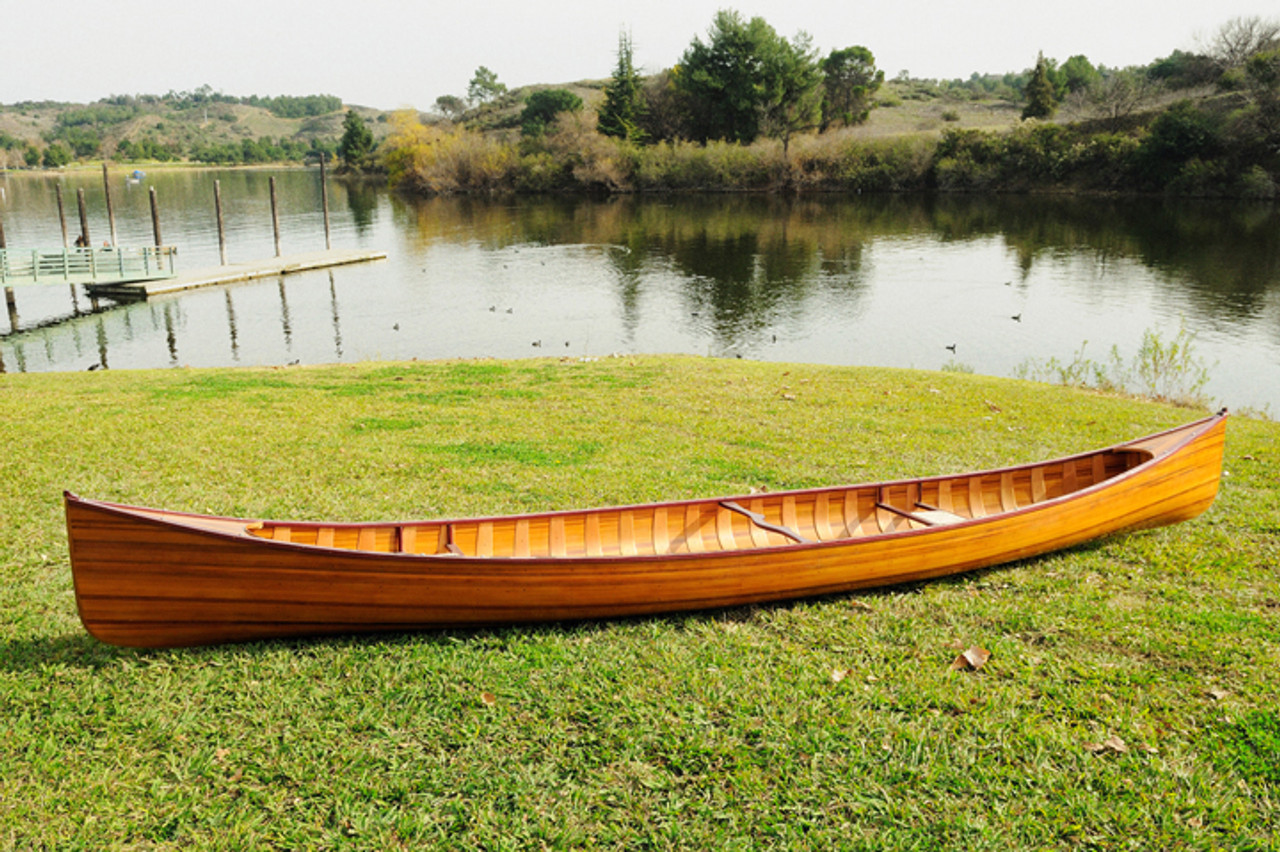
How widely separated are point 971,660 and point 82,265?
115 ft

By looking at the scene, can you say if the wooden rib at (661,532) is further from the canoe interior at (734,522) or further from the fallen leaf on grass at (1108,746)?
the fallen leaf on grass at (1108,746)

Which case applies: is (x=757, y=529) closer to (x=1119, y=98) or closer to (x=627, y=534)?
(x=627, y=534)

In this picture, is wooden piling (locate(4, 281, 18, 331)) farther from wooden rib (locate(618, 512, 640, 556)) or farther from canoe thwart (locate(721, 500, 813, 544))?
canoe thwart (locate(721, 500, 813, 544))

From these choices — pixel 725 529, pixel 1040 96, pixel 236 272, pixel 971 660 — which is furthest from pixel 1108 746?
pixel 1040 96

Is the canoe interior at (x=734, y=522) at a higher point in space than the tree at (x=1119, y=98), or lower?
lower

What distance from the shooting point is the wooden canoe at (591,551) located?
186 inches

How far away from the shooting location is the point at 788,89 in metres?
82.9

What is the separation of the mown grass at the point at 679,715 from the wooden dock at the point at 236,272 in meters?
27.7

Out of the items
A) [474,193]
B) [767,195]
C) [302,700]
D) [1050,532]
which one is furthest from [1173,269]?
[474,193]

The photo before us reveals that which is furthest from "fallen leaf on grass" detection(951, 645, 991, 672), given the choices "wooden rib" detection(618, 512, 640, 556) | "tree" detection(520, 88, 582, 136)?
"tree" detection(520, 88, 582, 136)

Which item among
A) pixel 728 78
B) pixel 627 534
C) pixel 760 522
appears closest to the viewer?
pixel 760 522

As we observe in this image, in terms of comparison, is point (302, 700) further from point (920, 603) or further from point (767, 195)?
point (767, 195)

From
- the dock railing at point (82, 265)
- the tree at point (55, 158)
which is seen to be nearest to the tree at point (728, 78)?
the dock railing at point (82, 265)

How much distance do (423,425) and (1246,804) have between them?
8.85 m
